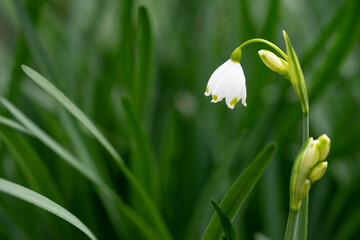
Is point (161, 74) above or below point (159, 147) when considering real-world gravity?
above

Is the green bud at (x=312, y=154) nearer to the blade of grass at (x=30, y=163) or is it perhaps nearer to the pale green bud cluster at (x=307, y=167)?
the pale green bud cluster at (x=307, y=167)

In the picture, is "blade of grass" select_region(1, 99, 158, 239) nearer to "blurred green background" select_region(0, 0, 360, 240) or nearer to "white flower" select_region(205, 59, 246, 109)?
"blurred green background" select_region(0, 0, 360, 240)

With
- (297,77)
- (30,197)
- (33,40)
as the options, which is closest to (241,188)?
(297,77)

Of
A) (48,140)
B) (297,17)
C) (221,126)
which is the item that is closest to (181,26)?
(297,17)

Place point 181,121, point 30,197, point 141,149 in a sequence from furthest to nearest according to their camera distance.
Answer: point 181,121, point 141,149, point 30,197

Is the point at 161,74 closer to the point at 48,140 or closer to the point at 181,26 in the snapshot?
the point at 181,26

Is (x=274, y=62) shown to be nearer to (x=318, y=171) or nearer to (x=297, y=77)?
(x=297, y=77)

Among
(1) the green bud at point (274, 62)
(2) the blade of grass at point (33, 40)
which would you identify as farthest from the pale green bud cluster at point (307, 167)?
(2) the blade of grass at point (33, 40)

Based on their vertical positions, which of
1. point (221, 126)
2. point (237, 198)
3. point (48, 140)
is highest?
point (221, 126)

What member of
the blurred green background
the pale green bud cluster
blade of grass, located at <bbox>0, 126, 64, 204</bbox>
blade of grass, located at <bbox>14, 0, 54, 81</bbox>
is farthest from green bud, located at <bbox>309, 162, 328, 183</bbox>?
blade of grass, located at <bbox>14, 0, 54, 81</bbox>
